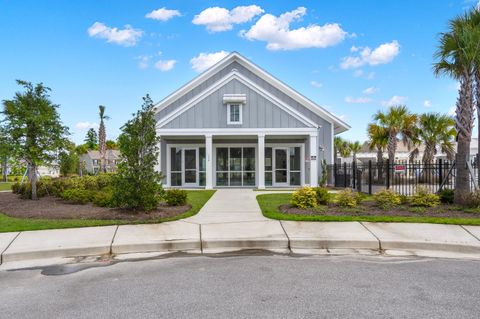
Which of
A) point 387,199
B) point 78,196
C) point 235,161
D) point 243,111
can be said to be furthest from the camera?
point 235,161

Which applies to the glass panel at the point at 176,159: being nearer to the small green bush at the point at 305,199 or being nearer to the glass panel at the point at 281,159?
the glass panel at the point at 281,159

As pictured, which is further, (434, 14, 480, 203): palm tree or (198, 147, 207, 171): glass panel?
(198, 147, 207, 171): glass panel

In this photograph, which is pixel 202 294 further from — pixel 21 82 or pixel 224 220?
pixel 21 82

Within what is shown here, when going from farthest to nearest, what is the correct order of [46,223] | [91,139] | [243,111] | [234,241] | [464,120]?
[91,139], [243,111], [464,120], [46,223], [234,241]

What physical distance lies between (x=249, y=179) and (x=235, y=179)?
839mm

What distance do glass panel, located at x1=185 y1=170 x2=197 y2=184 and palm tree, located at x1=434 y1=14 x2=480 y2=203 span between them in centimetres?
1387

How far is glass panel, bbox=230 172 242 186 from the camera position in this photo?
69.5 feet

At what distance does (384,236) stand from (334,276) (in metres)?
2.65

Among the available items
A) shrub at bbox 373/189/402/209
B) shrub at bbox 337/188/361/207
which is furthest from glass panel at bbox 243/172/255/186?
shrub at bbox 373/189/402/209

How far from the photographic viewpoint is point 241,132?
19281mm

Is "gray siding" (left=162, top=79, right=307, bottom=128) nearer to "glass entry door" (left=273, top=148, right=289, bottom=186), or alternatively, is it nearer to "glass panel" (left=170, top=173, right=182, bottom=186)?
"glass entry door" (left=273, top=148, right=289, bottom=186)

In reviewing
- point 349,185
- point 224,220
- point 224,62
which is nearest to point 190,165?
point 224,62

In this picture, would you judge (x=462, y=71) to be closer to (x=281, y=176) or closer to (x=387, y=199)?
(x=387, y=199)

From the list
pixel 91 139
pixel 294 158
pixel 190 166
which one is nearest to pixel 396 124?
pixel 294 158
